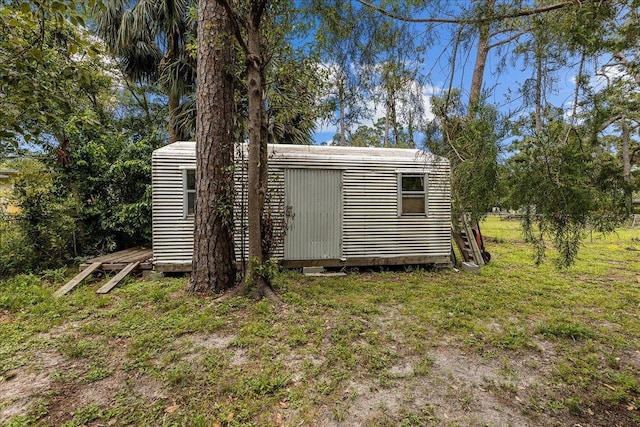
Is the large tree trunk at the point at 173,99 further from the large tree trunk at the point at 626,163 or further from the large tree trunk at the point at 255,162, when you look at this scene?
the large tree trunk at the point at 626,163

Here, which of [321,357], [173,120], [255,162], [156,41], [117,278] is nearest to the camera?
[321,357]

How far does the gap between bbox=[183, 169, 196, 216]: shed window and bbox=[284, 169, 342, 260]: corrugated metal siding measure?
5.84 ft

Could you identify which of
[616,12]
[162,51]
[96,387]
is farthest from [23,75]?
[162,51]

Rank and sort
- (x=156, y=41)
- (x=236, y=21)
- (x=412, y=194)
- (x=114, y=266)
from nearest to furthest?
(x=236, y=21) → (x=114, y=266) → (x=412, y=194) → (x=156, y=41)

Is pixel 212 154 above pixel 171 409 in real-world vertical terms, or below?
above

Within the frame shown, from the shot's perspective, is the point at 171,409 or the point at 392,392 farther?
the point at 392,392

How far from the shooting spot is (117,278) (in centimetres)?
529

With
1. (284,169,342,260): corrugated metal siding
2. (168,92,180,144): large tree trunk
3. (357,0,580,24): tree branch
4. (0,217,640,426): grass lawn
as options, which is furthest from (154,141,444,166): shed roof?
(357,0,580,24): tree branch

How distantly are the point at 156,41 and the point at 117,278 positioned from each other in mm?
7318

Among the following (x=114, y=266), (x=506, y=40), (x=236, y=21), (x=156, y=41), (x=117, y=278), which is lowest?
(x=117, y=278)

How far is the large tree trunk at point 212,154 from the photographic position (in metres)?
4.45

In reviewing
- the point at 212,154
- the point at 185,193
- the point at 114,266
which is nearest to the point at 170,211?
the point at 185,193

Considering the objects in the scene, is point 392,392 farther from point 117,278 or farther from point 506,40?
point 117,278

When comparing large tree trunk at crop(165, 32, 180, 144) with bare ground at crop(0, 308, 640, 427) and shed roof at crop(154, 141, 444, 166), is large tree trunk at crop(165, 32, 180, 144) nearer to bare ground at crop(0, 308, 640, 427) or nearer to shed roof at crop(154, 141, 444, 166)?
shed roof at crop(154, 141, 444, 166)
